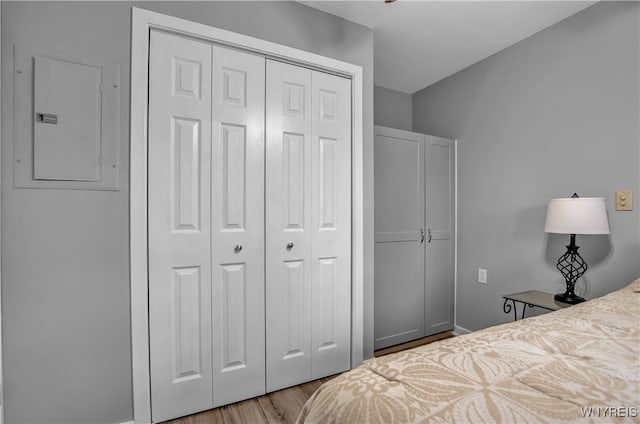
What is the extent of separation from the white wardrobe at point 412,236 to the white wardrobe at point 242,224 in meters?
0.55

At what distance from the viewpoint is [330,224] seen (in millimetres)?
2234

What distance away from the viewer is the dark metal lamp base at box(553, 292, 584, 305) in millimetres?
2029

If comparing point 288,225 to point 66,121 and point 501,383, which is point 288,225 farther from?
point 501,383

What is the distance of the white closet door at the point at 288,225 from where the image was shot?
203cm

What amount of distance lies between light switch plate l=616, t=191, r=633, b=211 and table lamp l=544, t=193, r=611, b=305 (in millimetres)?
141

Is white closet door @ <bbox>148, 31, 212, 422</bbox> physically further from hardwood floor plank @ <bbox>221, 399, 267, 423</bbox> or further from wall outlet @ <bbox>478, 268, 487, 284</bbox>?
wall outlet @ <bbox>478, 268, 487, 284</bbox>

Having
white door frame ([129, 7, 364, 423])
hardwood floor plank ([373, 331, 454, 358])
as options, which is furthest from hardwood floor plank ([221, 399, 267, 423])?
hardwood floor plank ([373, 331, 454, 358])

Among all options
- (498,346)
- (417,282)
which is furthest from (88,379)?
(417,282)

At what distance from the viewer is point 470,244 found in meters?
3.00

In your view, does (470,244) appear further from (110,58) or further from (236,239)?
(110,58)

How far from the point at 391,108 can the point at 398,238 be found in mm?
1540

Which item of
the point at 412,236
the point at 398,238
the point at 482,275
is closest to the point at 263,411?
the point at 398,238

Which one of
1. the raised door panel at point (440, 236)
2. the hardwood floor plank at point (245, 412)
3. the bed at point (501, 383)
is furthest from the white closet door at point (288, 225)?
the raised door panel at point (440, 236)

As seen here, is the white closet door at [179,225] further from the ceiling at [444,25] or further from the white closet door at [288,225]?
the ceiling at [444,25]
